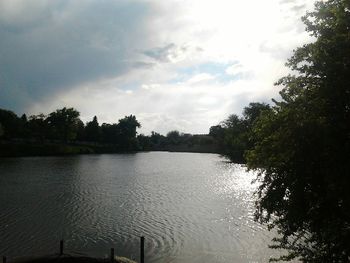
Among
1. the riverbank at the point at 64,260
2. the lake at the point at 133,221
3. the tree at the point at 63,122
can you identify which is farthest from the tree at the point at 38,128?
the riverbank at the point at 64,260

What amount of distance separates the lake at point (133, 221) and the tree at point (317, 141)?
13.4 meters

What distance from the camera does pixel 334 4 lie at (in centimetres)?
1413

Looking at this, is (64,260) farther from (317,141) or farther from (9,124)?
(9,124)

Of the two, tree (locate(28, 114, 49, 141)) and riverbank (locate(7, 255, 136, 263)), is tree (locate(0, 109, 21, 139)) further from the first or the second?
riverbank (locate(7, 255, 136, 263))

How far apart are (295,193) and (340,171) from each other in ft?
6.72

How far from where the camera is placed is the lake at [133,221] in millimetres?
27531

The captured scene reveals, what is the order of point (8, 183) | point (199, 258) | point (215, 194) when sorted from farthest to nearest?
point (8, 183) < point (215, 194) < point (199, 258)

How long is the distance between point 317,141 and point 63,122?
554 ft

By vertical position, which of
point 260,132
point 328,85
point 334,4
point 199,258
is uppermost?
point 334,4

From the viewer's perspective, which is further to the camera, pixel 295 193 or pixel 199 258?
pixel 199 258

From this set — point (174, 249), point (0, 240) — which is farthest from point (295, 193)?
point (0, 240)

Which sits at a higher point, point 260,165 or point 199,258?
point 260,165

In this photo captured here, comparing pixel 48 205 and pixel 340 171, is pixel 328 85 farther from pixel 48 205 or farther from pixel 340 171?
pixel 48 205

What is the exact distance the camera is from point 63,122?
17150 centimetres
